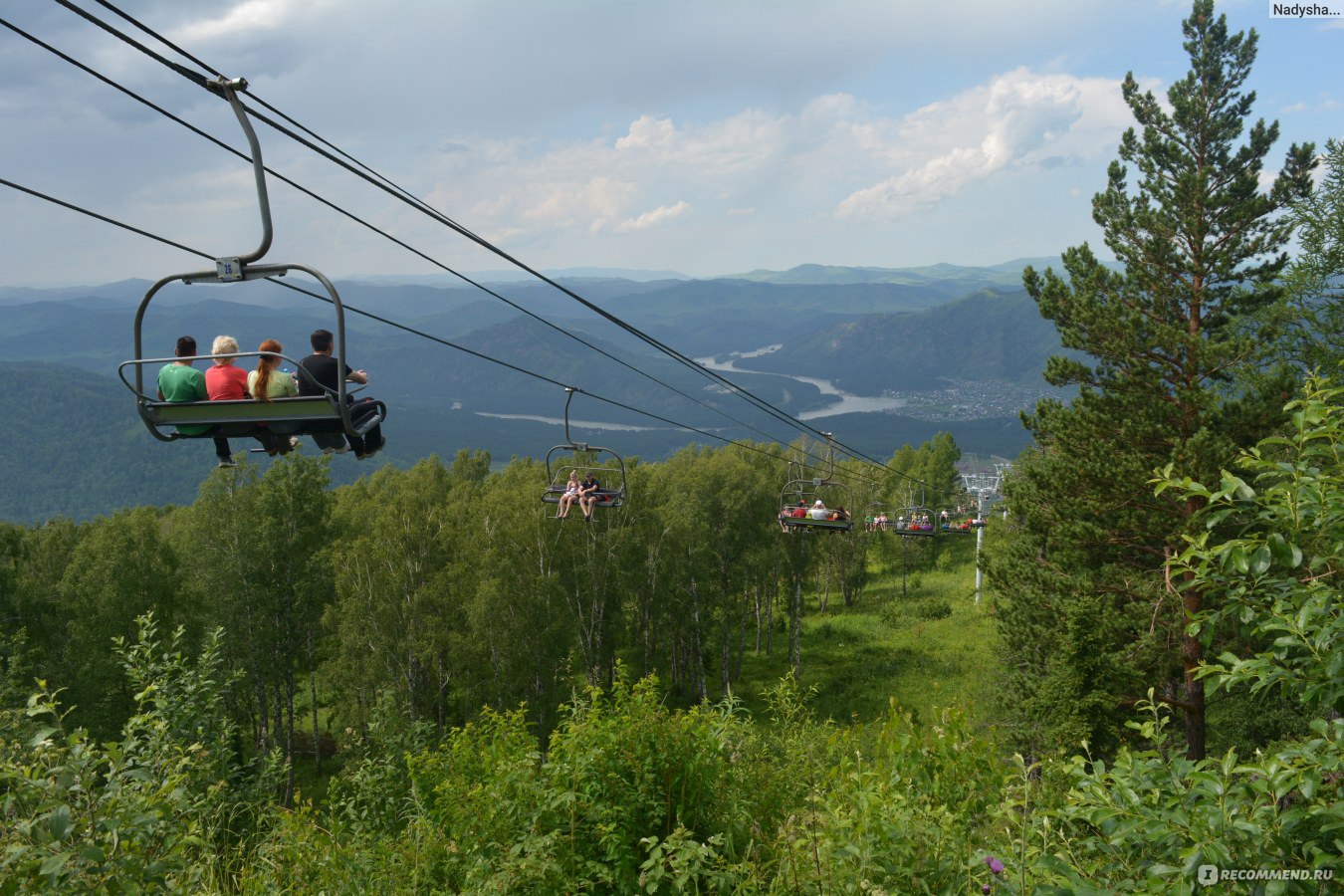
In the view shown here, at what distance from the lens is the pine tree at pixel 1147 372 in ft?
59.6

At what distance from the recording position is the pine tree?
59.6ft

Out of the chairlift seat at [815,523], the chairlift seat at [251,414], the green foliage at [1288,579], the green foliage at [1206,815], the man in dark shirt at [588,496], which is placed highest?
the chairlift seat at [251,414]

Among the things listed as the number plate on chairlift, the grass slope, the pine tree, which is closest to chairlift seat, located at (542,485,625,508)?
the pine tree

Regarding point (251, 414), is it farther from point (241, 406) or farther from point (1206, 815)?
point (1206, 815)

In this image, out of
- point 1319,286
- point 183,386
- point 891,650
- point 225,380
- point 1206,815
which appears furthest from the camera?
point 891,650

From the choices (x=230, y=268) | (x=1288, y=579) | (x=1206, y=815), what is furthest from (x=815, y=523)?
(x=1206, y=815)

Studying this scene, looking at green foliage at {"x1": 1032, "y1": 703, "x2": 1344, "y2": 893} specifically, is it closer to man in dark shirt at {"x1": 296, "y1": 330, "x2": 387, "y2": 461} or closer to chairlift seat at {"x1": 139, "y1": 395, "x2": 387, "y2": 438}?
chairlift seat at {"x1": 139, "y1": 395, "x2": 387, "y2": 438}

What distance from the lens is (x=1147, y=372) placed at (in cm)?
1861

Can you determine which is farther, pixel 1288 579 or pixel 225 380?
pixel 225 380

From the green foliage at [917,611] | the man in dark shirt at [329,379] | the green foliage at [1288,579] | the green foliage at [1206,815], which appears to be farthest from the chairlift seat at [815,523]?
the green foliage at [917,611]

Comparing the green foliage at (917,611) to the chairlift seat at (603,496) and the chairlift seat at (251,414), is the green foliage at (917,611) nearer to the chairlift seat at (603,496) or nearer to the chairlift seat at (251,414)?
the chairlift seat at (603,496)

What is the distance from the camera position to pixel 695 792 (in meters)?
8.16

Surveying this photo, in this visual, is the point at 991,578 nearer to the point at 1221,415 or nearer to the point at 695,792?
the point at 1221,415

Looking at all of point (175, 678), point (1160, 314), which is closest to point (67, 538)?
point (175, 678)
